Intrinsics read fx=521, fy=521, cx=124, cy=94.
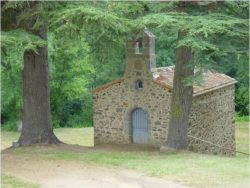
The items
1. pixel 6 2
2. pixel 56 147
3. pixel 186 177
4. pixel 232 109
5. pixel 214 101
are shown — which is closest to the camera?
pixel 186 177

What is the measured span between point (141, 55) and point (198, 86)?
7.56 feet

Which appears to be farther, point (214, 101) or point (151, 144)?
point (214, 101)

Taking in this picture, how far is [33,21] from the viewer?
15.2 m

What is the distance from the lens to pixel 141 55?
18562mm

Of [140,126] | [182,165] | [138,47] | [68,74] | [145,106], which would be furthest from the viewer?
[68,74]

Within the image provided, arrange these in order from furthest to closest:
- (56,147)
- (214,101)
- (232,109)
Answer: (232,109)
(214,101)
(56,147)

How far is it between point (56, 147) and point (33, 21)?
408cm

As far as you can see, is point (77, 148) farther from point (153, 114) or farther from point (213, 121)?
point (213, 121)

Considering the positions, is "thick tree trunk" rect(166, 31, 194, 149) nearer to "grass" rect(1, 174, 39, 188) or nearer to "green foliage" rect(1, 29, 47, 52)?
"green foliage" rect(1, 29, 47, 52)

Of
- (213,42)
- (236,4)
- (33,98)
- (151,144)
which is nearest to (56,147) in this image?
(33,98)

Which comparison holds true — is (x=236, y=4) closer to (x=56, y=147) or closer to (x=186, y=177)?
(x=186, y=177)

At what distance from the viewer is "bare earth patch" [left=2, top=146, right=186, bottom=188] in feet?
34.9

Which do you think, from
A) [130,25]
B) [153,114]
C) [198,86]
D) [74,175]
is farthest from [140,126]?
[74,175]

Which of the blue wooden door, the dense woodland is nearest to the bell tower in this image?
the dense woodland
